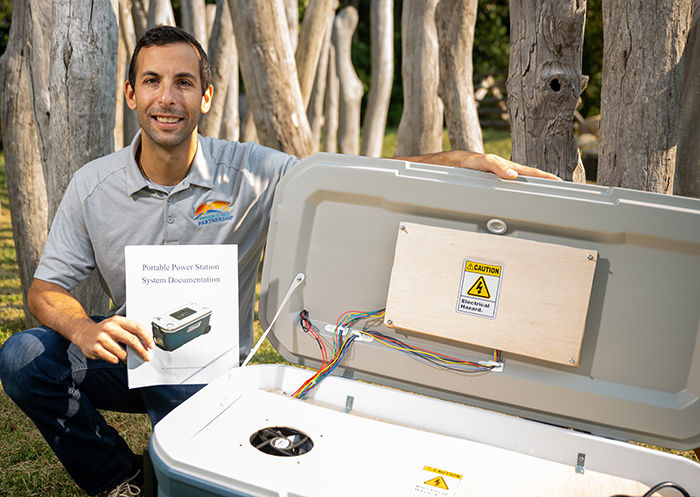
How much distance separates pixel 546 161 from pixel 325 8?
3013mm

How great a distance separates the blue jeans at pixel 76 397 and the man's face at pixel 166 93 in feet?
2.23

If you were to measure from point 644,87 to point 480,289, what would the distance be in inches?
42.2

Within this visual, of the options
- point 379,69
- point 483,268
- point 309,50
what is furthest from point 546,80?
point 379,69

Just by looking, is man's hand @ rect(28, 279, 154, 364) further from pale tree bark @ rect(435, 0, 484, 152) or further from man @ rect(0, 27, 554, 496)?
pale tree bark @ rect(435, 0, 484, 152)

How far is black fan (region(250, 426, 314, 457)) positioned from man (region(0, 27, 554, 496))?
0.44 meters

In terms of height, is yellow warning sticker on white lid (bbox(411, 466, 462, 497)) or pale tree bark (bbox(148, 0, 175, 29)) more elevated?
pale tree bark (bbox(148, 0, 175, 29))

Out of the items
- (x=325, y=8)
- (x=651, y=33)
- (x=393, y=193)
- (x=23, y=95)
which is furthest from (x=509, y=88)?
(x=325, y=8)

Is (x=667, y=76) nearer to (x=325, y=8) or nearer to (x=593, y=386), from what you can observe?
(x=593, y=386)

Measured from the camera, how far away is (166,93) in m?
1.98

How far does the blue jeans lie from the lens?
185 centimetres

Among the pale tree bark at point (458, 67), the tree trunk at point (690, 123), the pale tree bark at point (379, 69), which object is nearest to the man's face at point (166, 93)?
the tree trunk at point (690, 123)

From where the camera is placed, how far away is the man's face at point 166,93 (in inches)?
78.2

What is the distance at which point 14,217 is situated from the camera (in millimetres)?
3342

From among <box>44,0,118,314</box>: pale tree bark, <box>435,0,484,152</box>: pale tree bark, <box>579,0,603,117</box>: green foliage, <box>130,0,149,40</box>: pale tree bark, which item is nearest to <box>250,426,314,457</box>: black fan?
<box>44,0,118,314</box>: pale tree bark
